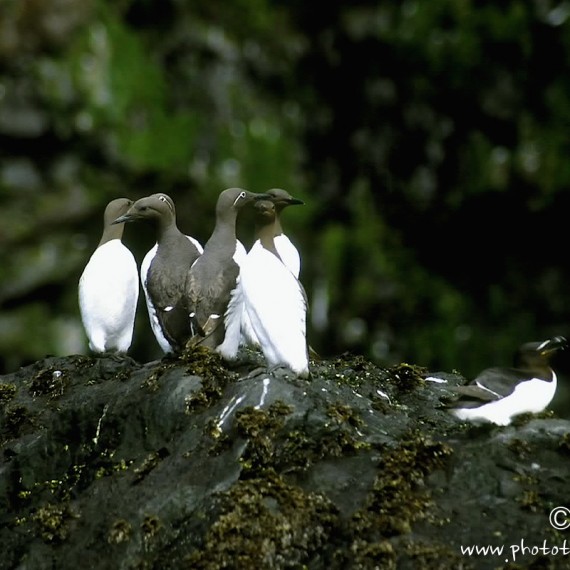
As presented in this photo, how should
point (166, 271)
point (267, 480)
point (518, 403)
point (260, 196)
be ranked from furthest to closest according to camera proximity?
point (260, 196)
point (166, 271)
point (518, 403)
point (267, 480)

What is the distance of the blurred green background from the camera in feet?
63.9

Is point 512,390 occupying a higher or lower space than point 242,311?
lower

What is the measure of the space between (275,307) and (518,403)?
1.67 m

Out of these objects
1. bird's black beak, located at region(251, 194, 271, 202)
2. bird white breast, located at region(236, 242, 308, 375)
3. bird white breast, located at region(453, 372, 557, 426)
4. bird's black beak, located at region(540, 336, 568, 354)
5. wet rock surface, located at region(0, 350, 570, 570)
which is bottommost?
wet rock surface, located at region(0, 350, 570, 570)

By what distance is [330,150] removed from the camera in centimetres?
2247

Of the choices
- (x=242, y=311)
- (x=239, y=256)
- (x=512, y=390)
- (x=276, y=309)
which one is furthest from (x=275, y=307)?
(x=512, y=390)

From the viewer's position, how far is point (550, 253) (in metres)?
21.3

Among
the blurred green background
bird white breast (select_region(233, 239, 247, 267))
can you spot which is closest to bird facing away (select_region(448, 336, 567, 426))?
bird white breast (select_region(233, 239, 247, 267))

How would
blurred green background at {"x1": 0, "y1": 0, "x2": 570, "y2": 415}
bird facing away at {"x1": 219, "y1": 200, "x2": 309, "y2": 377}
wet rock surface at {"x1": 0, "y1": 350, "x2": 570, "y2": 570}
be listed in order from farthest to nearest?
blurred green background at {"x1": 0, "y1": 0, "x2": 570, "y2": 415}
bird facing away at {"x1": 219, "y1": 200, "x2": 309, "y2": 377}
wet rock surface at {"x1": 0, "y1": 350, "x2": 570, "y2": 570}

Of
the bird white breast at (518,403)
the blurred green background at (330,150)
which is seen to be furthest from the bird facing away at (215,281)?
the blurred green background at (330,150)

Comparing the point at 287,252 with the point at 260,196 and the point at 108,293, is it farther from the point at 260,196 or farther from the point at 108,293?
the point at 108,293

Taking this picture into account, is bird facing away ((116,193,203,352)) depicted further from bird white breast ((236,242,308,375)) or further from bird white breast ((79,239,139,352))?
bird white breast ((236,242,308,375))

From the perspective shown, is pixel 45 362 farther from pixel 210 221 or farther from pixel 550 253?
pixel 550 253

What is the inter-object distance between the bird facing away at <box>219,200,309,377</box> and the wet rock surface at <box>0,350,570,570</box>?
10.2 inches
